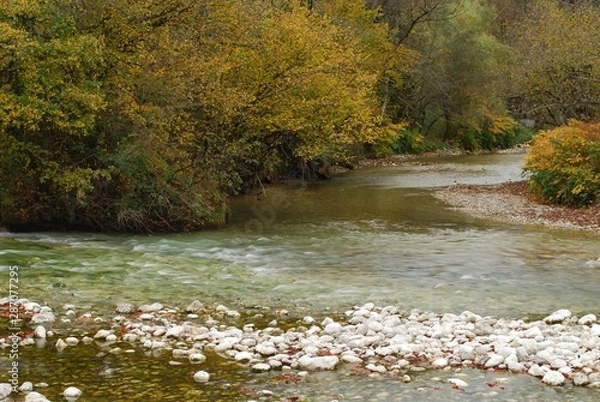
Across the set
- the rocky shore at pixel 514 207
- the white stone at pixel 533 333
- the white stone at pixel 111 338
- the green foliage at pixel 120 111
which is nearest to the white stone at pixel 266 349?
the white stone at pixel 111 338

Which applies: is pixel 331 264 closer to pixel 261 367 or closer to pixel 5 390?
pixel 261 367

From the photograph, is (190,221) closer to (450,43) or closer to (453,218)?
(453,218)

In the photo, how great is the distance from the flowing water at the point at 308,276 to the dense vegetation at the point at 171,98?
1.39 m

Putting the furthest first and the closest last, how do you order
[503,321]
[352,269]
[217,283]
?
[352,269]
[217,283]
[503,321]

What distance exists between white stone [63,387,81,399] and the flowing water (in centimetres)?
15

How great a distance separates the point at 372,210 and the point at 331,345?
1860 cm

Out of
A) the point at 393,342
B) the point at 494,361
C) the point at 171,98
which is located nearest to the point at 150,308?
Result: the point at 393,342

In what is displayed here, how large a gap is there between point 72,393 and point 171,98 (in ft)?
51.1

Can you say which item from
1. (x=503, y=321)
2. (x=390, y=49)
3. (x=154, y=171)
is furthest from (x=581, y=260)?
(x=390, y=49)

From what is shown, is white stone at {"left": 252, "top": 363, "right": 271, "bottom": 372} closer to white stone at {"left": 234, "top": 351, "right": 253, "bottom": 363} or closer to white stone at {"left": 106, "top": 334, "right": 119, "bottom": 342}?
white stone at {"left": 234, "top": 351, "right": 253, "bottom": 363}

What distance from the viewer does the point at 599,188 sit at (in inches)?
1054

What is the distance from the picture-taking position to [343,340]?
10.9 metres

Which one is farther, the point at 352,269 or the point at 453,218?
the point at 453,218

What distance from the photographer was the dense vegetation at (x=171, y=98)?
68.3 feet
